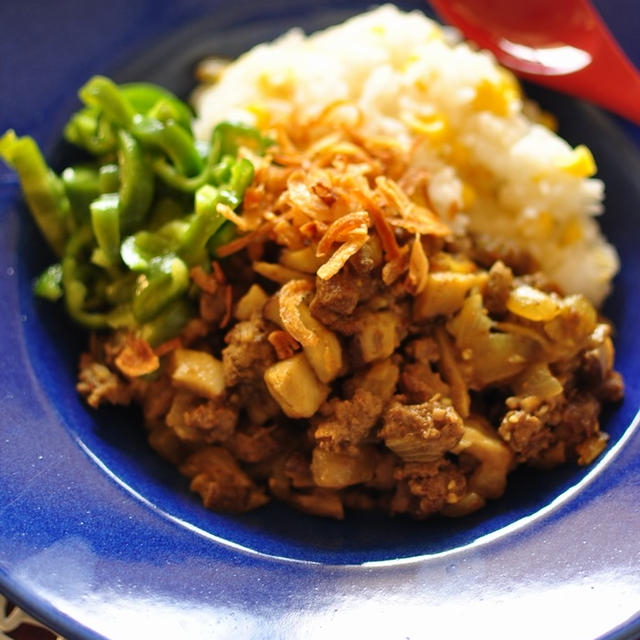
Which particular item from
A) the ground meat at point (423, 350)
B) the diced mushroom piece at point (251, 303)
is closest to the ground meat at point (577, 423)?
the ground meat at point (423, 350)

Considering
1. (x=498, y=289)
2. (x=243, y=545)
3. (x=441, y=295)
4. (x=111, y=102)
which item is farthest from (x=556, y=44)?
(x=243, y=545)

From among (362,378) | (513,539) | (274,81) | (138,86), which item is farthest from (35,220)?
(513,539)

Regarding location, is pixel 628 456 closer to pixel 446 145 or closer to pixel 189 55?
pixel 446 145

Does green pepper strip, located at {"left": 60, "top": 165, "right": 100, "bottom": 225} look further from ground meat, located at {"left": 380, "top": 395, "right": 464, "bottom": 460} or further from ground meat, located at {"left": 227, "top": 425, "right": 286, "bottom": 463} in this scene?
ground meat, located at {"left": 380, "top": 395, "right": 464, "bottom": 460}

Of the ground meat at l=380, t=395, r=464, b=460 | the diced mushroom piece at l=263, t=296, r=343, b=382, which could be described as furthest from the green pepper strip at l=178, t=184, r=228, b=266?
the ground meat at l=380, t=395, r=464, b=460

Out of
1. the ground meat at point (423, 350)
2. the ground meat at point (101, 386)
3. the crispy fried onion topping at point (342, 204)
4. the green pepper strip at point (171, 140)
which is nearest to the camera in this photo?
the crispy fried onion topping at point (342, 204)

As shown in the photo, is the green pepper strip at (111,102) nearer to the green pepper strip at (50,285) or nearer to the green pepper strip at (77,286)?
the green pepper strip at (77,286)
